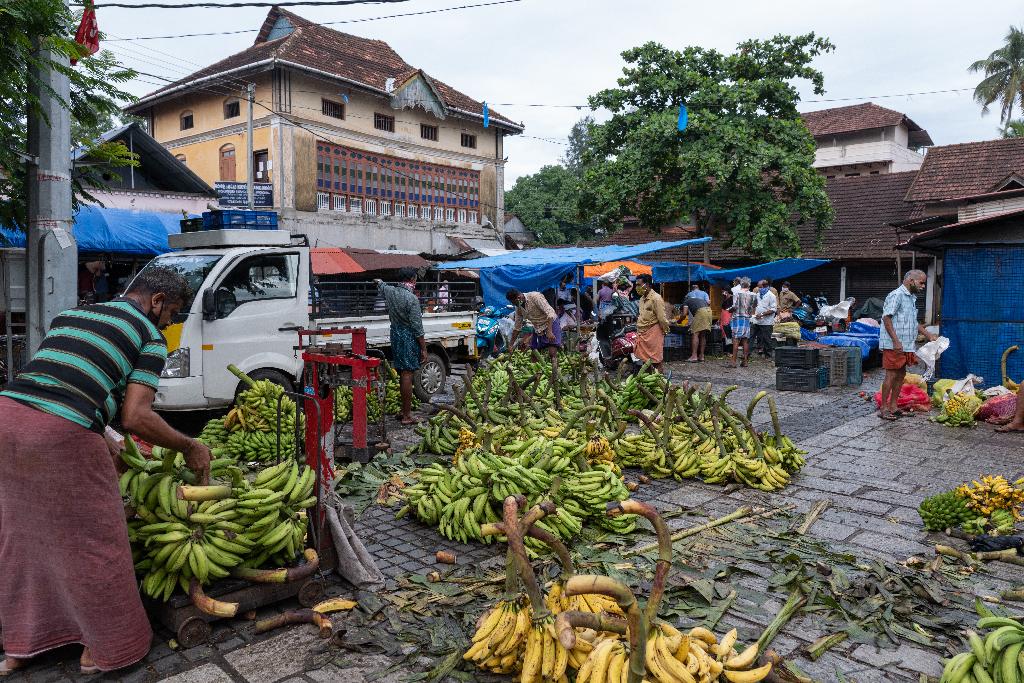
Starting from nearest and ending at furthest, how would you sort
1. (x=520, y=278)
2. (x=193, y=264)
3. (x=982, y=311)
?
(x=193, y=264), (x=982, y=311), (x=520, y=278)

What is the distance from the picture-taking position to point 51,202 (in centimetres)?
717

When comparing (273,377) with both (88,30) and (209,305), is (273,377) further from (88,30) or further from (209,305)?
(88,30)

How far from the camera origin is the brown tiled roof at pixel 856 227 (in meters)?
23.8

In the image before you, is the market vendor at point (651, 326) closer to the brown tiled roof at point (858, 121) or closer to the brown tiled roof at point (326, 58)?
the brown tiled roof at point (326, 58)

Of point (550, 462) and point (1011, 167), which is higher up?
point (1011, 167)

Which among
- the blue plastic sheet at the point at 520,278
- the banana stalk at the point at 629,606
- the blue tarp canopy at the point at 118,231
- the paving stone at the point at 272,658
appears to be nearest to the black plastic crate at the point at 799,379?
the blue plastic sheet at the point at 520,278

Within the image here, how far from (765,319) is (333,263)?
1063 centimetres

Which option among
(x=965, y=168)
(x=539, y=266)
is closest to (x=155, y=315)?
(x=539, y=266)

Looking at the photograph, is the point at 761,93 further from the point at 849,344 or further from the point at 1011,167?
the point at 849,344

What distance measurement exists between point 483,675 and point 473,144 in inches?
1145

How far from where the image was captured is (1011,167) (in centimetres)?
2242

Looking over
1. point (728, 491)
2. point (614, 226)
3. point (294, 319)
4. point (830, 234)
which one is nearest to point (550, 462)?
point (728, 491)

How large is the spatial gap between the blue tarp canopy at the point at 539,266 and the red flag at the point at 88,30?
32.7ft

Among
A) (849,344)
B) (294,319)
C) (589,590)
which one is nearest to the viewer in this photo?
(589,590)
